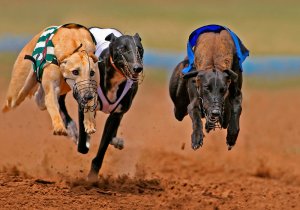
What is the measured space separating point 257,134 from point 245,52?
6155 mm

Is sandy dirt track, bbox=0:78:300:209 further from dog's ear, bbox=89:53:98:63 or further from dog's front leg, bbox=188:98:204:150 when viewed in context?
dog's ear, bbox=89:53:98:63

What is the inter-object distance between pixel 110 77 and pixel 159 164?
11.1ft

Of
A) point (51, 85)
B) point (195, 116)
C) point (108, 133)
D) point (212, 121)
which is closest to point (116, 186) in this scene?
point (108, 133)

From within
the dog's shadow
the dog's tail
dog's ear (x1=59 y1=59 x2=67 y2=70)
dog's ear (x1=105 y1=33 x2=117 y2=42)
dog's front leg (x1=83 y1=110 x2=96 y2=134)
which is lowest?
the dog's shadow

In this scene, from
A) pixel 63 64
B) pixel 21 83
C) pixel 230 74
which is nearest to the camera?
pixel 230 74

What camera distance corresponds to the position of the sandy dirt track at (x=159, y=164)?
9.98 meters

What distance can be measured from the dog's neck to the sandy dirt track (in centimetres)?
110

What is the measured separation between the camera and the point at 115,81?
407 inches

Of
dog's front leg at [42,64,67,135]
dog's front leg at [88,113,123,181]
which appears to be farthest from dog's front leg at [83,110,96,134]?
dog's front leg at [88,113,123,181]

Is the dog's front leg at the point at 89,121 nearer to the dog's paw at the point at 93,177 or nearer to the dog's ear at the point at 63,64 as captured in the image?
the dog's ear at the point at 63,64

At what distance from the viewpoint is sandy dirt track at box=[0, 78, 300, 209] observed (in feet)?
32.7

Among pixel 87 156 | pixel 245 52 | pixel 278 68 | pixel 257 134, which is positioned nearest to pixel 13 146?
pixel 87 156

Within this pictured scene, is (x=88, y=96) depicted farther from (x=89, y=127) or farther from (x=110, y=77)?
(x=110, y=77)

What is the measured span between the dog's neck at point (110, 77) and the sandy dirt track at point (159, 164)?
1.10 meters
